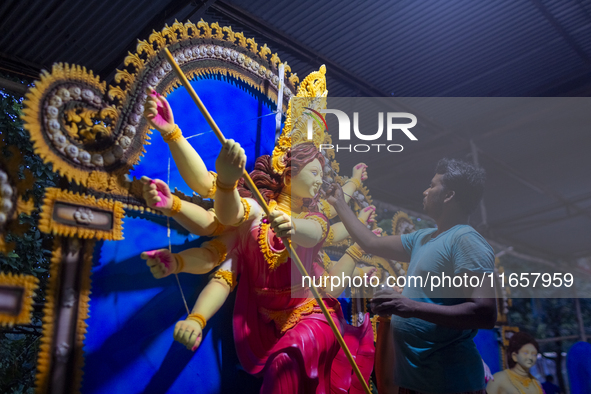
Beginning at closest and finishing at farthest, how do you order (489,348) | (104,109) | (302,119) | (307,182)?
(104,109) < (307,182) < (302,119) < (489,348)

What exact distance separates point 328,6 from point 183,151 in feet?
4.55

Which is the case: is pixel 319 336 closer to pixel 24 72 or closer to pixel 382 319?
pixel 382 319

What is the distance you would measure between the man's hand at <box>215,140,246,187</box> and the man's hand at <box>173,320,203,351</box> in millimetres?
457

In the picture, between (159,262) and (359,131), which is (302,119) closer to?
(359,131)

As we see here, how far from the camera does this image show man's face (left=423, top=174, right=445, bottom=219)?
176cm

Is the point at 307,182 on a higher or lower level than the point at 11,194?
higher

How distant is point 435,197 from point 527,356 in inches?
37.9

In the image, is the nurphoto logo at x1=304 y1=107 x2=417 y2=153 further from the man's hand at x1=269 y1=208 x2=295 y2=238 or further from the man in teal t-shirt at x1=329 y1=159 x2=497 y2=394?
the man's hand at x1=269 y1=208 x2=295 y2=238

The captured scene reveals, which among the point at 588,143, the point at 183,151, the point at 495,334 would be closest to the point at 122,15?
the point at 183,151

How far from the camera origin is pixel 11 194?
1.31 m

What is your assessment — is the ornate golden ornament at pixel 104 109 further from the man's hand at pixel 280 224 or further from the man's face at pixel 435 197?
the man's face at pixel 435 197

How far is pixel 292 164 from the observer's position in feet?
6.07

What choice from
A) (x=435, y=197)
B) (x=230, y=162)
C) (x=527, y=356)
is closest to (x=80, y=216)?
(x=230, y=162)

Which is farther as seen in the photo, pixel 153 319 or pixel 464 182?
pixel 464 182
